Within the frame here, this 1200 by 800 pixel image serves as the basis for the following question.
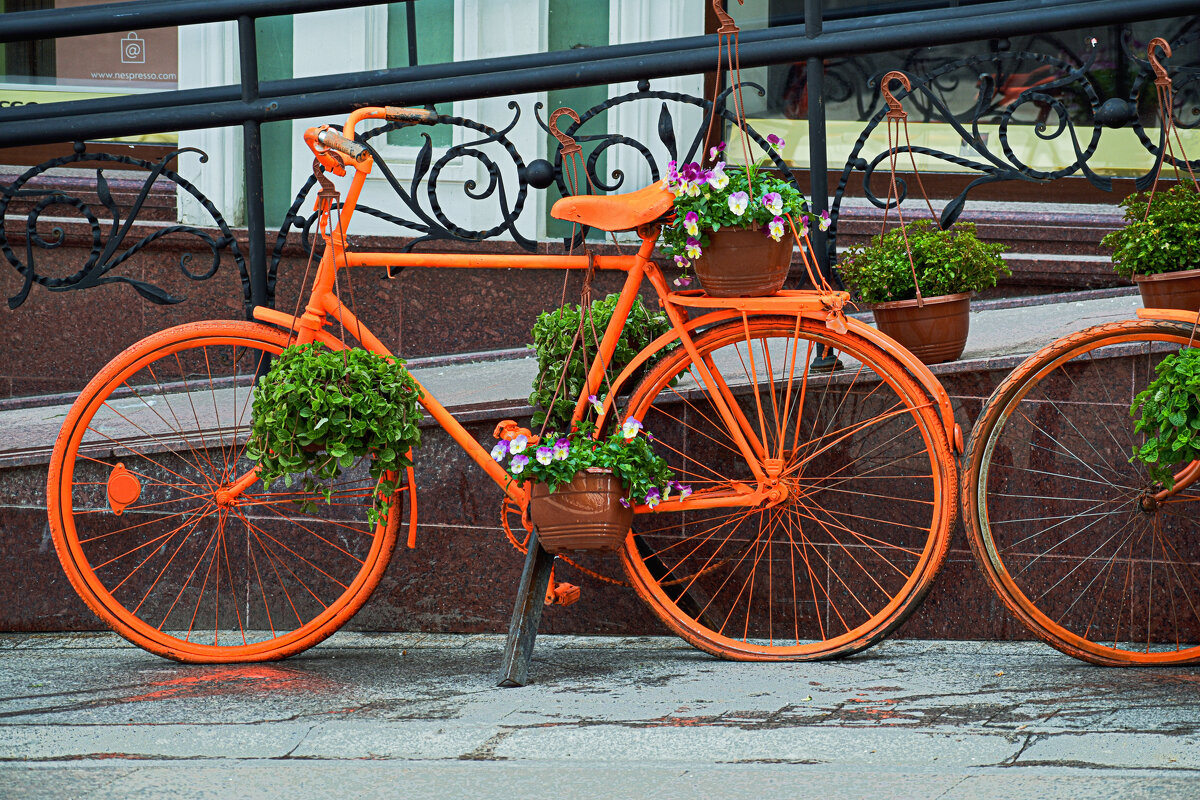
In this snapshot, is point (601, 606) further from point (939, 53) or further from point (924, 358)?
point (939, 53)

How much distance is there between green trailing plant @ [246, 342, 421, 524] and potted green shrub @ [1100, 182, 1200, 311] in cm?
209

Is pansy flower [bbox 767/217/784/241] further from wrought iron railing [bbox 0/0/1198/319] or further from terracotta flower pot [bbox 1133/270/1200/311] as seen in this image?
terracotta flower pot [bbox 1133/270/1200/311]

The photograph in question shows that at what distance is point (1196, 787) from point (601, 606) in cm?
196

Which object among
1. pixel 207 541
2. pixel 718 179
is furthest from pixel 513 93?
pixel 207 541

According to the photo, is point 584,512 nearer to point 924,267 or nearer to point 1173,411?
point 924,267

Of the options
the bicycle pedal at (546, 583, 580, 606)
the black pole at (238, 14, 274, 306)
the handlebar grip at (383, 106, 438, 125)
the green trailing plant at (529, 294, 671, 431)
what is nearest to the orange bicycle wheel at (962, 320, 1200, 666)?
the green trailing plant at (529, 294, 671, 431)

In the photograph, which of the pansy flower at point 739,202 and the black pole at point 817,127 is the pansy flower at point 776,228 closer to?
the pansy flower at point 739,202

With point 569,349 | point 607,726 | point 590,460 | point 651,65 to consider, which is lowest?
point 607,726

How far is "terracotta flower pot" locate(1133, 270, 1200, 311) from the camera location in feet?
11.7

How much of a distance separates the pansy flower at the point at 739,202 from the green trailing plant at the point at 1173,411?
1.11 meters

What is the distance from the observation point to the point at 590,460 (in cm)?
333

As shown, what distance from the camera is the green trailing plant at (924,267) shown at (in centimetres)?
383

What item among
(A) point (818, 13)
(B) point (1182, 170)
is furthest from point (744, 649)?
(B) point (1182, 170)

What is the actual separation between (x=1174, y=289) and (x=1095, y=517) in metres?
0.70
